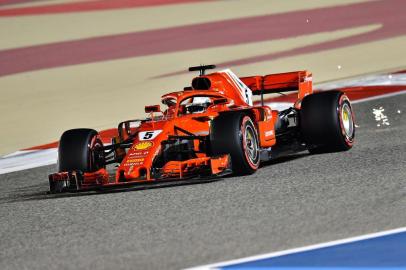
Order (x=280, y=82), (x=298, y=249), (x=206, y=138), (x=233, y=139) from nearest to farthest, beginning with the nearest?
1. (x=298, y=249)
2. (x=233, y=139)
3. (x=206, y=138)
4. (x=280, y=82)

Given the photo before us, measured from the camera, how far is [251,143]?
352 inches

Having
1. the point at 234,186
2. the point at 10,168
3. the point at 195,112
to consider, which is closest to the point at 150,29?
the point at 10,168

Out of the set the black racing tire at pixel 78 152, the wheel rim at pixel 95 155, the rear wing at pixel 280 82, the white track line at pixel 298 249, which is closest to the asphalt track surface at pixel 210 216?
the white track line at pixel 298 249

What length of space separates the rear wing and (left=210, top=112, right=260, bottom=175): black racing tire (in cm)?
208

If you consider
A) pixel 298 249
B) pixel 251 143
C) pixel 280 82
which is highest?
pixel 280 82

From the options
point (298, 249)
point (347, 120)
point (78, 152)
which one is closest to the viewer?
point (298, 249)

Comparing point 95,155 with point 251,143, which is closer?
point 251,143

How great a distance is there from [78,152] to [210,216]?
7.72 feet

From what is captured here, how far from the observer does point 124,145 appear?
356 inches

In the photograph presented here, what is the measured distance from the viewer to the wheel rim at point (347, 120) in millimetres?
9905

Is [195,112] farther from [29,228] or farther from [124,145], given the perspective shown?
[29,228]

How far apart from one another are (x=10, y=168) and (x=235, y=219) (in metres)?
4.76

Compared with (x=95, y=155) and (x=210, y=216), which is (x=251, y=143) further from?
(x=210, y=216)

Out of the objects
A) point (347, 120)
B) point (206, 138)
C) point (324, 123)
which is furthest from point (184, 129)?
point (347, 120)
